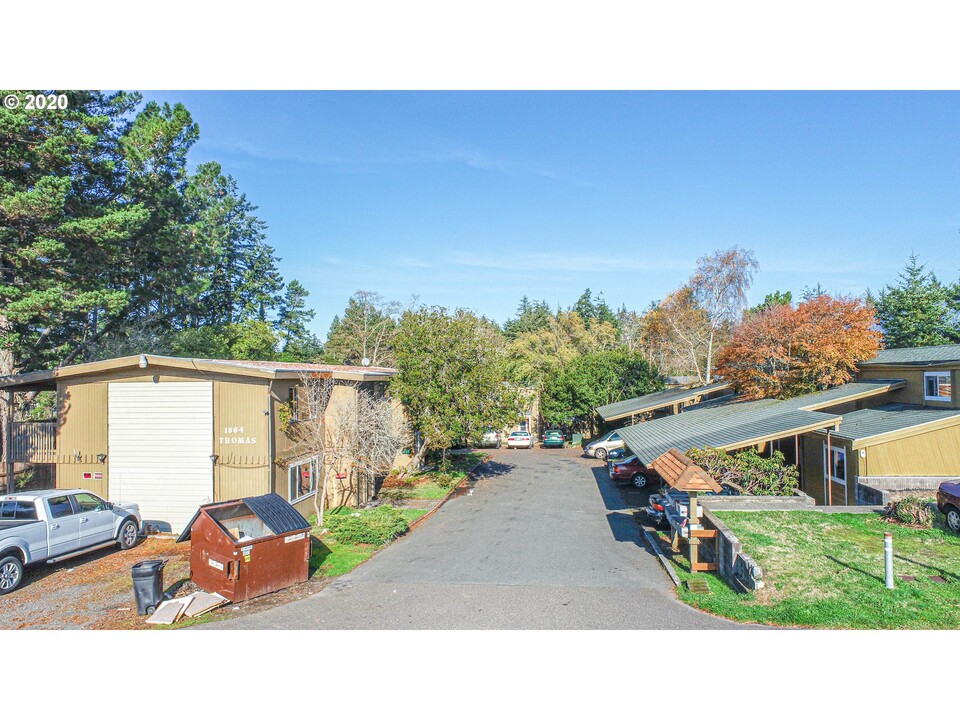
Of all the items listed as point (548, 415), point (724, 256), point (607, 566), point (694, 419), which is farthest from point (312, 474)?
point (724, 256)

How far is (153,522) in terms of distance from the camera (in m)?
15.0

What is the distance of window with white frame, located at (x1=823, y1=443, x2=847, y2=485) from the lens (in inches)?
651

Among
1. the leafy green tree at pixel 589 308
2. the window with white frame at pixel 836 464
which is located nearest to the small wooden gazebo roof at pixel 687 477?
the window with white frame at pixel 836 464

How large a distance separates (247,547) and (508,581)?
5.23 m

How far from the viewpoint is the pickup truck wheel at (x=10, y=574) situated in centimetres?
1039

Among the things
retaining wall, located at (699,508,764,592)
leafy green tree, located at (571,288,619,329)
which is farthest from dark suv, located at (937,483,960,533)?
leafy green tree, located at (571,288,619,329)

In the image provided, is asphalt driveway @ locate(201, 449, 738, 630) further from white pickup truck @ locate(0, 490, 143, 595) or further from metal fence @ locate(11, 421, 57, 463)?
metal fence @ locate(11, 421, 57, 463)

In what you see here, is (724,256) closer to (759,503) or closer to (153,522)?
(759,503)

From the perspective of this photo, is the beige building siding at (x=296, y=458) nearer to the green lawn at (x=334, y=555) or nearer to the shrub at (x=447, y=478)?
the green lawn at (x=334, y=555)

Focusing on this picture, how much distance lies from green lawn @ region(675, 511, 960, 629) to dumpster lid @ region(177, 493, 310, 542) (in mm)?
7835

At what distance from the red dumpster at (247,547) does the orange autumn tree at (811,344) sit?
771 inches

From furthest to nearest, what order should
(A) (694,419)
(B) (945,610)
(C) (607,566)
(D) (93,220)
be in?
(A) (694,419) < (D) (93,220) < (C) (607,566) < (B) (945,610)

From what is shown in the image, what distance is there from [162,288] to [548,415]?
25.4 meters

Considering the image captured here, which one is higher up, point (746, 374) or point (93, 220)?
point (93, 220)
